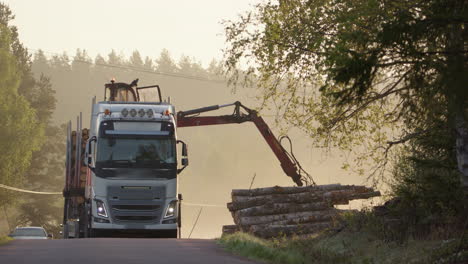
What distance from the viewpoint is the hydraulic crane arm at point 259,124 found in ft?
119

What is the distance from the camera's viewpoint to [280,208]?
25.5 metres

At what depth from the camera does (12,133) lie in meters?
58.7

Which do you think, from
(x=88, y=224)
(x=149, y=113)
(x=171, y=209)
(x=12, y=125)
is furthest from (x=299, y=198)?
(x=12, y=125)

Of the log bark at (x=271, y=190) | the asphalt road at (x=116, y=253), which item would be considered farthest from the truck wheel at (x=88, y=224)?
the asphalt road at (x=116, y=253)

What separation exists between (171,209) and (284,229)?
4.38m

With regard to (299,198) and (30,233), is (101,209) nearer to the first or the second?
(299,198)

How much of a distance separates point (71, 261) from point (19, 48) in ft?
225

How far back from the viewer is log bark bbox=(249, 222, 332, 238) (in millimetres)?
22531

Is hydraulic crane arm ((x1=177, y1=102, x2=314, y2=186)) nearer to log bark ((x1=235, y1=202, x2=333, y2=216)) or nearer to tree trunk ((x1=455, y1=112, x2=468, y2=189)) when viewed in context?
log bark ((x1=235, y1=202, x2=333, y2=216))

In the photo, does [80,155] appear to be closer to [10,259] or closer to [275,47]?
[275,47]

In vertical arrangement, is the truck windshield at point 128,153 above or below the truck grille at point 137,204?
above

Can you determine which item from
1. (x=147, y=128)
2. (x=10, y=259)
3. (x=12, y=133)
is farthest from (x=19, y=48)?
(x=10, y=259)

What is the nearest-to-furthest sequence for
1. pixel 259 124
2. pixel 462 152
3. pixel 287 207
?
pixel 462 152
pixel 287 207
pixel 259 124

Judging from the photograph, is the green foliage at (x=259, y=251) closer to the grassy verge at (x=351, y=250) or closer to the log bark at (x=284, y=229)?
the grassy verge at (x=351, y=250)
